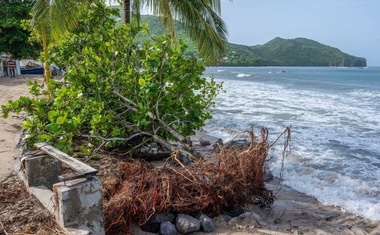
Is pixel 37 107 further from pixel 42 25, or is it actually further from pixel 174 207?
pixel 174 207

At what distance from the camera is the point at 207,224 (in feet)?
13.1

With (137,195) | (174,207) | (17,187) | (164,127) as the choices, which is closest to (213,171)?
(174,207)

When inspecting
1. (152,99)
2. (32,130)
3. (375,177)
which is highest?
(152,99)

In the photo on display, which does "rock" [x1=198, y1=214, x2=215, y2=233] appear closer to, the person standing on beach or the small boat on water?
the person standing on beach

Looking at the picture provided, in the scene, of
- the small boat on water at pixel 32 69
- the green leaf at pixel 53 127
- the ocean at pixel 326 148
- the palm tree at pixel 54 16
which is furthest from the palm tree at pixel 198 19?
the small boat on water at pixel 32 69

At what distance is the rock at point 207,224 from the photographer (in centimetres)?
396

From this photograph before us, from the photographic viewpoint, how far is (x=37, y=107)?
16.8 feet

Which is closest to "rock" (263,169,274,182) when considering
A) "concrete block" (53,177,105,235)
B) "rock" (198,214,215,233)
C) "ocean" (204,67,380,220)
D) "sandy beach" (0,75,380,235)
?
"ocean" (204,67,380,220)

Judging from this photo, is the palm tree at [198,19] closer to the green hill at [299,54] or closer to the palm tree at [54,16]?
the palm tree at [54,16]

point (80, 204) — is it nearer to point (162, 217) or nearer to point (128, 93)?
point (162, 217)

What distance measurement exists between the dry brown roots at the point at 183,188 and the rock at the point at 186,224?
0.59ft

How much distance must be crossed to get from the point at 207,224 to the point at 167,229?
20.2 inches

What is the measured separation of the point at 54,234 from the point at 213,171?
2070 millimetres

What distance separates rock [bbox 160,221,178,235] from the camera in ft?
12.5
